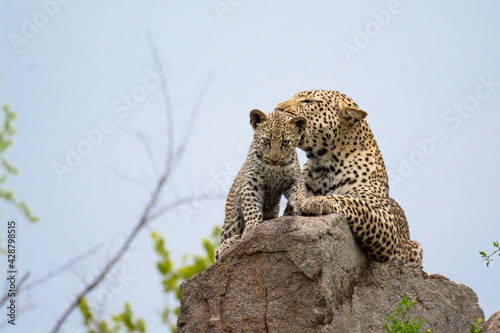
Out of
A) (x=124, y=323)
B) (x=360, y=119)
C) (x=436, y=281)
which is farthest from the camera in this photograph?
(x=124, y=323)

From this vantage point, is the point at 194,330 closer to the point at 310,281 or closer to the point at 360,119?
the point at 310,281

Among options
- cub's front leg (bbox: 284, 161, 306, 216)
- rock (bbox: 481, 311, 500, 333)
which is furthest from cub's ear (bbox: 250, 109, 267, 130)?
rock (bbox: 481, 311, 500, 333)

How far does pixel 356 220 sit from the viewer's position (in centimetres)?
965

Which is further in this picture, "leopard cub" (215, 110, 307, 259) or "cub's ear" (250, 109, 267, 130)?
"cub's ear" (250, 109, 267, 130)

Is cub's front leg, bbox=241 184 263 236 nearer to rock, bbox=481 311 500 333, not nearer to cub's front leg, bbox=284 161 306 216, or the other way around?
cub's front leg, bbox=284 161 306 216

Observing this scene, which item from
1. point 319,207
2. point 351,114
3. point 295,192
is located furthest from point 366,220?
point 351,114

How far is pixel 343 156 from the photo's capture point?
11.1 m

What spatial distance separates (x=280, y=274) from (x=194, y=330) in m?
1.44

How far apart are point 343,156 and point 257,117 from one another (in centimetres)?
154

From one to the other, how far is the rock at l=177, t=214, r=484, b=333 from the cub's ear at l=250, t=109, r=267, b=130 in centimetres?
196

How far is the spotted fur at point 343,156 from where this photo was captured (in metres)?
10.8

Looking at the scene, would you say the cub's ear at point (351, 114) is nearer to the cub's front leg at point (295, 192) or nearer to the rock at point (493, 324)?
the cub's front leg at point (295, 192)

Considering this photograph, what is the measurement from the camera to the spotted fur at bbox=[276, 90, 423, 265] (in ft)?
35.3

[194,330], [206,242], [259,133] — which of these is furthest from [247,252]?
[206,242]
